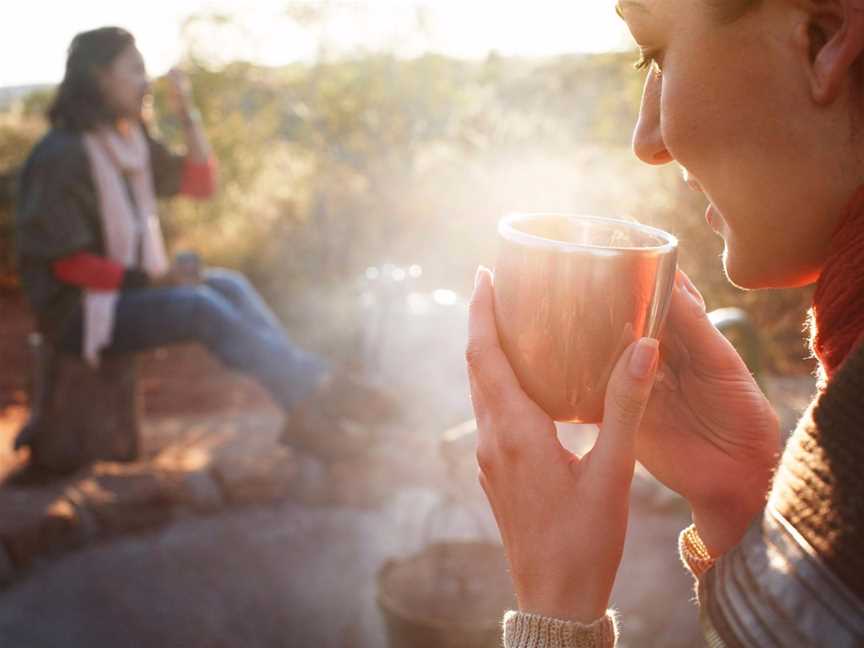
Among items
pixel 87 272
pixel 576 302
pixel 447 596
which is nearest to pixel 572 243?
pixel 576 302

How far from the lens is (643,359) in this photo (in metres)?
1.06

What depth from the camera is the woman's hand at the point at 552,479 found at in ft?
3.50

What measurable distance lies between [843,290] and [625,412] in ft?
0.95

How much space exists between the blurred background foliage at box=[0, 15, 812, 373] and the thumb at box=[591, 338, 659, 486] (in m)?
5.24

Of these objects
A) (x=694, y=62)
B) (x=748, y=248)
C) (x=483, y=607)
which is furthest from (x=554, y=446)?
(x=483, y=607)

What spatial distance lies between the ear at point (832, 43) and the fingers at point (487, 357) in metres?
0.46

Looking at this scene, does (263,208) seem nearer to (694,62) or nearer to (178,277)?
(178,277)

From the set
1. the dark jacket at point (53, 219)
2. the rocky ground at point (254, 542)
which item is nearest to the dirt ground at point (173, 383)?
the rocky ground at point (254, 542)

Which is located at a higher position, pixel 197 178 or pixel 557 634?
pixel 557 634

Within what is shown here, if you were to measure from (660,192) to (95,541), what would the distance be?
473 cm

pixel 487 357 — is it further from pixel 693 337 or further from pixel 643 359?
pixel 693 337

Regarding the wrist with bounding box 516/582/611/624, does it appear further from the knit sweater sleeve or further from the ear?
the ear

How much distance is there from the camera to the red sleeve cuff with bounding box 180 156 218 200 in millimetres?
5375

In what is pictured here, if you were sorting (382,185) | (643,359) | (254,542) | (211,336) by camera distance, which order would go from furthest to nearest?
(382,185), (211,336), (254,542), (643,359)
